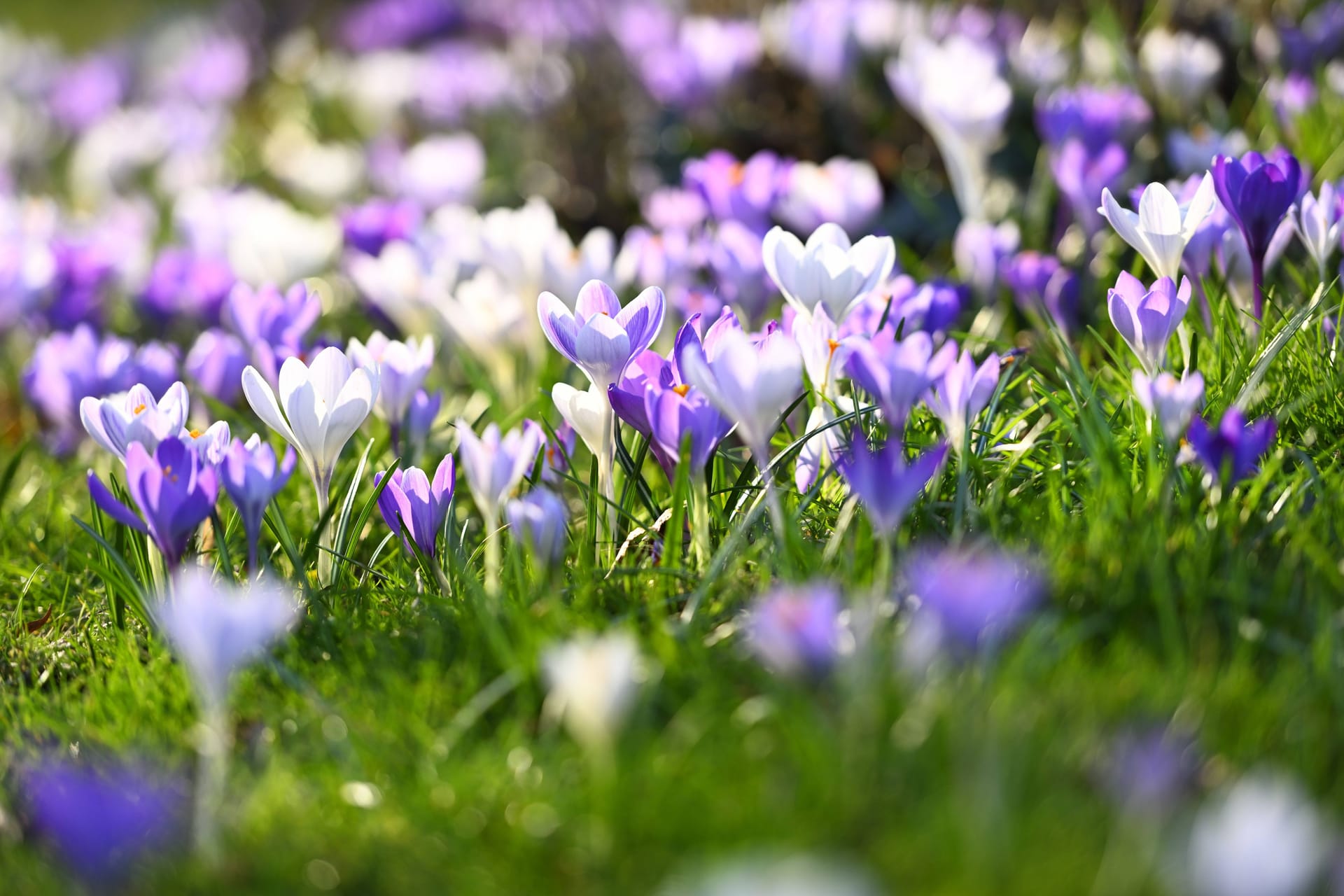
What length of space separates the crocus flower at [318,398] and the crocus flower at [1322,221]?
5.48 ft

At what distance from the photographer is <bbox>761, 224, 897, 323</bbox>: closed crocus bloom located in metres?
2.12

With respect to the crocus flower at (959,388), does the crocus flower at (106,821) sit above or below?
below

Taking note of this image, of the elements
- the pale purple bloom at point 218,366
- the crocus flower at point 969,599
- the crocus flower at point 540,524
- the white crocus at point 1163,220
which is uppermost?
the white crocus at point 1163,220

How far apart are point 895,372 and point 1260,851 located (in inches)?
35.8

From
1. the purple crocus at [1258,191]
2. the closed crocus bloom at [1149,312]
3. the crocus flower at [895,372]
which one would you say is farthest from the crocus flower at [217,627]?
the purple crocus at [1258,191]

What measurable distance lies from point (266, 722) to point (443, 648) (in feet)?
0.86

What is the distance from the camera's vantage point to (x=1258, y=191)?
2.18 metres

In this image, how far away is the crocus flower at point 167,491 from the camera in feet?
5.74

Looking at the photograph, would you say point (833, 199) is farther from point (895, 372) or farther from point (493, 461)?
point (493, 461)

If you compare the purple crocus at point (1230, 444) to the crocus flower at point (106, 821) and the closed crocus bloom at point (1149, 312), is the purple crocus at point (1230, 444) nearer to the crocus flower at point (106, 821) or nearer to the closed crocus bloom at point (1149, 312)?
the closed crocus bloom at point (1149, 312)

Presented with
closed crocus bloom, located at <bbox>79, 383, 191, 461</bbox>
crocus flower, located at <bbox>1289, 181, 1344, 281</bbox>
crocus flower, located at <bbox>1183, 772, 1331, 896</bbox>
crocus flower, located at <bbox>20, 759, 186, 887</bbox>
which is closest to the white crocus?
crocus flower, located at <bbox>1289, 181, 1344, 281</bbox>

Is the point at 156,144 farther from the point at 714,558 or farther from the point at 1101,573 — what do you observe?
the point at 1101,573

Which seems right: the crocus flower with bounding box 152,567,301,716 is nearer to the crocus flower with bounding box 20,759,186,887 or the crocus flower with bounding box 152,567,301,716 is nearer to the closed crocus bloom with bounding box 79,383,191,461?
the crocus flower with bounding box 20,759,186,887

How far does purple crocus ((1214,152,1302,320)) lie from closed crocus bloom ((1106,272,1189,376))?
0.88ft
